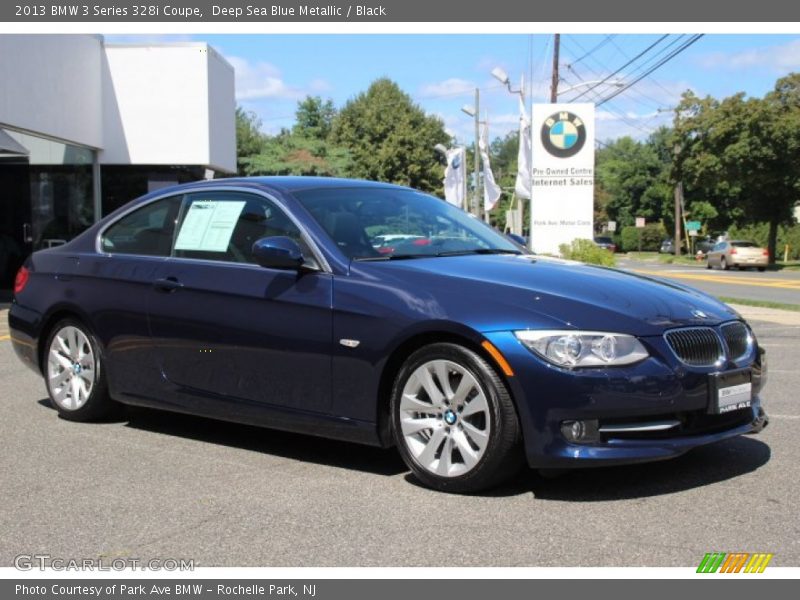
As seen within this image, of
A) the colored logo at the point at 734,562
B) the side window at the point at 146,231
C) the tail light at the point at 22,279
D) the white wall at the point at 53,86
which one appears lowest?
the colored logo at the point at 734,562

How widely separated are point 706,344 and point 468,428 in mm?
1226

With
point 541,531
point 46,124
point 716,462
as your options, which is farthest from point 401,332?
point 46,124

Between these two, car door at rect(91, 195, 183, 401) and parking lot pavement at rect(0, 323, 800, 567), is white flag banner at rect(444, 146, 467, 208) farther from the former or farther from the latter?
parking lot pavement at rect(0, 323, 800, 567)

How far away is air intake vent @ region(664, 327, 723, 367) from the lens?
4.23 m

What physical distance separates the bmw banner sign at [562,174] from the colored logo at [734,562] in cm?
1613

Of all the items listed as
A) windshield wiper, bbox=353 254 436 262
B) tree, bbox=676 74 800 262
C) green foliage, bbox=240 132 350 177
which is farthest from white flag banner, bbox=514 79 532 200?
green foliage, bbox=240 132 350 177

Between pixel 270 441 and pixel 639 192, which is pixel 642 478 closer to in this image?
pixel 270 441

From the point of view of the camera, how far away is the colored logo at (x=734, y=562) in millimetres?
3434

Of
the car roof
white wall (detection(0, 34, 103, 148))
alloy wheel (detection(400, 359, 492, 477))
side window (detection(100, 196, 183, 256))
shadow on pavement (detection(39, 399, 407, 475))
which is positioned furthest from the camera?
white wall (detection(0, 34, 103, 148))

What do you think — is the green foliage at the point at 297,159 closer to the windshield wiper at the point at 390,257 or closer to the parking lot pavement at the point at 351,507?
the parking lot pavement at the point at 351,507

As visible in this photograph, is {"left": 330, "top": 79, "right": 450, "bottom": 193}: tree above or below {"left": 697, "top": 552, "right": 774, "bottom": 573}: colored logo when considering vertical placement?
above

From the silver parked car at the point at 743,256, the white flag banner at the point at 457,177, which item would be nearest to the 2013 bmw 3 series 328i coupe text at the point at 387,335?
the white flag banner at the point at 457,177

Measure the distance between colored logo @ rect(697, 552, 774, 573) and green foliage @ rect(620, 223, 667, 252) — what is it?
8352 centimetres

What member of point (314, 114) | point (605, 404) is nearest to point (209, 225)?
point (605, 404)
